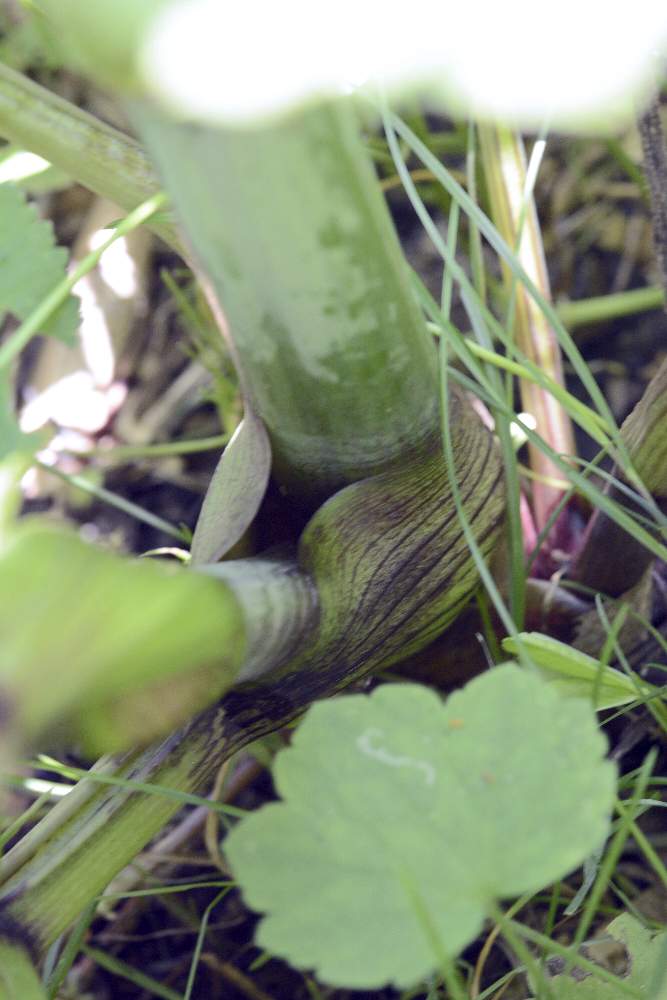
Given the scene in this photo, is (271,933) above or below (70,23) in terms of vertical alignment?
below

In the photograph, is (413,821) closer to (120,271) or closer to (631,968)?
(631,968)

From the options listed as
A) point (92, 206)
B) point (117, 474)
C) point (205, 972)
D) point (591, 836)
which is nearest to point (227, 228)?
point (591, 836)

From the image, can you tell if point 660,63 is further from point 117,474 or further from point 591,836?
point 117,474

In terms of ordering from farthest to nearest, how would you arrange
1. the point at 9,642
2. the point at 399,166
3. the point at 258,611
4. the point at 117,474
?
the point at 117,474 → the point at 399,166 → the point at 258,611 → the point at 9,642

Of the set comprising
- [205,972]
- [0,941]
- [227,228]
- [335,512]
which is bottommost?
[205,972]

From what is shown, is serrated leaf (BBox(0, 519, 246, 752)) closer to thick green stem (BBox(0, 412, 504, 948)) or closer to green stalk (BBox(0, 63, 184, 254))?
thick green stem (BBox(0, 412, 504, 948))

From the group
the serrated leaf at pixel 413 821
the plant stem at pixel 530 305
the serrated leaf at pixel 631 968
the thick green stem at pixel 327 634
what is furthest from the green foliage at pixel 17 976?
the plant stem at pixel 530 305

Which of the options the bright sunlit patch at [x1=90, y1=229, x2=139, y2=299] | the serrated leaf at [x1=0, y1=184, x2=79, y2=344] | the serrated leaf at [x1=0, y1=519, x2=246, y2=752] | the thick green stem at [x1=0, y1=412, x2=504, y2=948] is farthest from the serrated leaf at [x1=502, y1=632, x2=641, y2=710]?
the bright sunlit patch at [x1=90, y1=229, x2=139, y2=299]

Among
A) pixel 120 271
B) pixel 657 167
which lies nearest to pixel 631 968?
pixel 657 167
